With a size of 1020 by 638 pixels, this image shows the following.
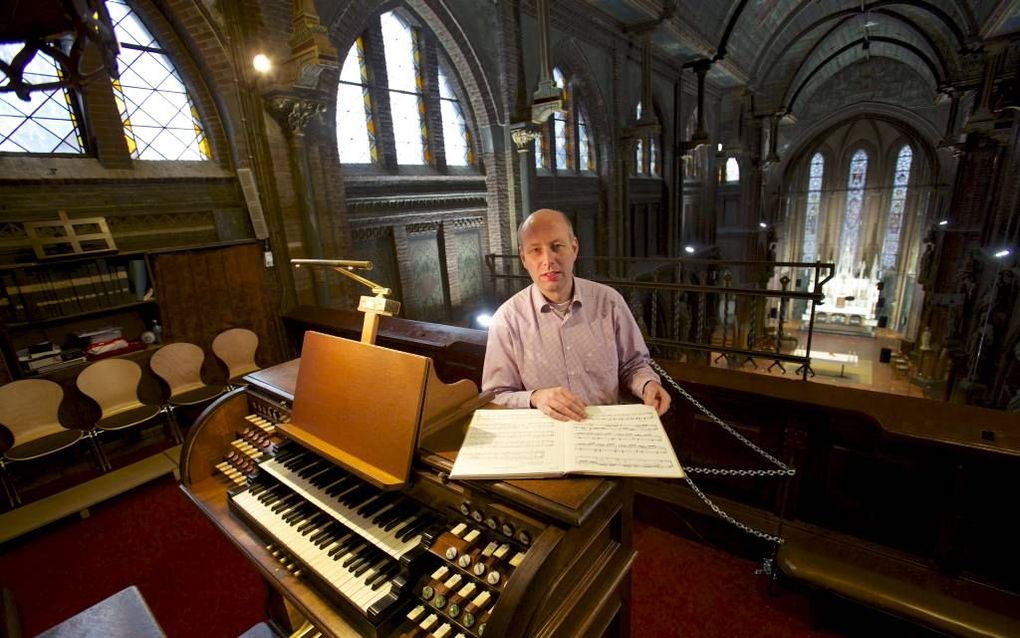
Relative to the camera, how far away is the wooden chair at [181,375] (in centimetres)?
432

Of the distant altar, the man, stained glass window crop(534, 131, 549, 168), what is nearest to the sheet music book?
the man

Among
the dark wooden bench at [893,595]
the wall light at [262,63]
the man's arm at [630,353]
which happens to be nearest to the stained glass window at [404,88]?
the wall light at [262,63]

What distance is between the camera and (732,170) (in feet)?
57.0

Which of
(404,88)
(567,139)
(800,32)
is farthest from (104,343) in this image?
(800,32)

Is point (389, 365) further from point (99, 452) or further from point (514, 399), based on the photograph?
point (99, 452)

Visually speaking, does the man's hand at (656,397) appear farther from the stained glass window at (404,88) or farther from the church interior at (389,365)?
the stained glass window at (404,88)

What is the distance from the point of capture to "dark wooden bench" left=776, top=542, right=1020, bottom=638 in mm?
1568

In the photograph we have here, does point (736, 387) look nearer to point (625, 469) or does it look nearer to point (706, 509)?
point (706, 509)

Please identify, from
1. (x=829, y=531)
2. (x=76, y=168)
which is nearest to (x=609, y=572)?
(x=829, y=531)

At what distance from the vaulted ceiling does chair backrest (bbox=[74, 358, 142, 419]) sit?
32.1 feet

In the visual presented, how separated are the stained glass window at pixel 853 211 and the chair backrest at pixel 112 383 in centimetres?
2708

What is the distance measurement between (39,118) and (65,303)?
1.70m

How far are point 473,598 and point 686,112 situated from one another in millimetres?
15849

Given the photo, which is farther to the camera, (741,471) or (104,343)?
(104,343)
